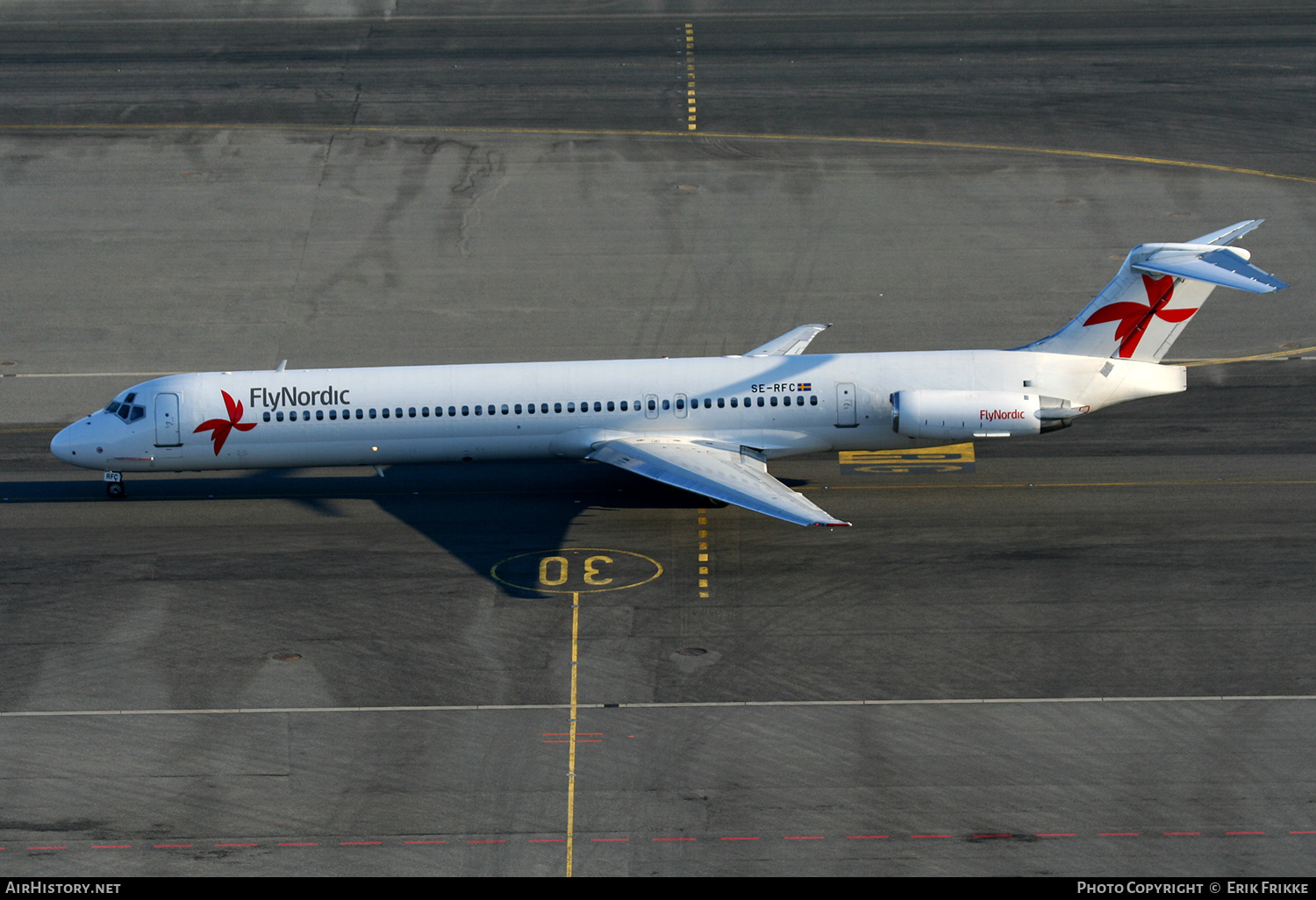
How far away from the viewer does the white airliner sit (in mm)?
39219

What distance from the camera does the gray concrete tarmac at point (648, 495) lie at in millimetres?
29219

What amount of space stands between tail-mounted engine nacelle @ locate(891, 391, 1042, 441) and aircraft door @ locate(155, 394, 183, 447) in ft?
62.9

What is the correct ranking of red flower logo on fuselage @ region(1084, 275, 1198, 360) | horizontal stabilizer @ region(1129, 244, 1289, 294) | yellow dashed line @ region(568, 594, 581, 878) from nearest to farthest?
yellow dashed line @ region(568, 594, 581, 878) → horizontal stabilizer @ region(1129, 244, 1289, 294) → red flower logo on fuselage @ region(1084, 275, 1198, 360)

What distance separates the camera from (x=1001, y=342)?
159ft

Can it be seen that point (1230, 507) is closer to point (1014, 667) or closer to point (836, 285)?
point (1014, 667)

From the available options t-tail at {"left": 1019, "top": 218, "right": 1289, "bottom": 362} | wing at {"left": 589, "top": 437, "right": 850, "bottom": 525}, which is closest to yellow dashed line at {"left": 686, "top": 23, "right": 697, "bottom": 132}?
wing at {"left": 589, "top": 437, "right": 850, "bottom": 525}

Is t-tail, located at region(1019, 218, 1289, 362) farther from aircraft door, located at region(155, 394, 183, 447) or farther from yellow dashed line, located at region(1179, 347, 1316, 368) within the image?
aircraft door, located at region(155, 394, 183, 447)

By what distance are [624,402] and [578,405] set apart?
4.02 ft

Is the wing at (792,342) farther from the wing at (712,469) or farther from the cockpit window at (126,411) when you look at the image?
the cockpit window at (126,411)

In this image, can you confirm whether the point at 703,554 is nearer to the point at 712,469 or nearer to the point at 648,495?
the point at 712,469

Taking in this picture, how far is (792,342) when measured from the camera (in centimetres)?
4459

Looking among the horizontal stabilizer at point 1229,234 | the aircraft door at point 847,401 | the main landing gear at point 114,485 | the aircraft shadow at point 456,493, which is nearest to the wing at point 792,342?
the aircraft door at point 847,401

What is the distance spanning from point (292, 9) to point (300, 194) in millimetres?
20254

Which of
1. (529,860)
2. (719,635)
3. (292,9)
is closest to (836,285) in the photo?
(719,635)
